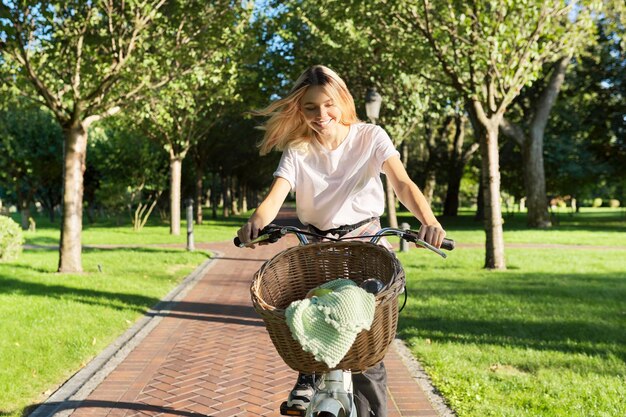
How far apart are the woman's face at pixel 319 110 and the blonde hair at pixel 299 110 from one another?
0.02 m

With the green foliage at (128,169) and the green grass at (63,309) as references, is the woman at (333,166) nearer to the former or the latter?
the green grass at (63,309)

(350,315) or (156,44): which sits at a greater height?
(156,44)

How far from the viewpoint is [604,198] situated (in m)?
76.5

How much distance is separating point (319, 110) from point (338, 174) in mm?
318

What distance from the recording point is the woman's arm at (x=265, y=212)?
2.70m

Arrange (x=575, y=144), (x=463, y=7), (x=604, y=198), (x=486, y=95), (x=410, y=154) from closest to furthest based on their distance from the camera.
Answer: (x=463, y=7) → (x=486, y=95) → (x=575, y=144) → (x=410, y=154) → (x=604, y=198)

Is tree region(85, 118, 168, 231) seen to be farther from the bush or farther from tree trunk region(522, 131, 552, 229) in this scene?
tree trunk region(522, 131, 552, 229)

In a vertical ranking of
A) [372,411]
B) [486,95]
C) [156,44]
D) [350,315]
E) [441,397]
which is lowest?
[441,397]

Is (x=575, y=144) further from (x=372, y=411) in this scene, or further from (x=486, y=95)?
(x=372, y=411)


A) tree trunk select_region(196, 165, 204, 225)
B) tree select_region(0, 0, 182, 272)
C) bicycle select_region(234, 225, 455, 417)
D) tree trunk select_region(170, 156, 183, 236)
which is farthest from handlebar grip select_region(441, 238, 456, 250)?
tree trunk select_region(196, 165, 204, 225)

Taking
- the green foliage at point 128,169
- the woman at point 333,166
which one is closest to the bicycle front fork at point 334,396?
the woman at point 333,166

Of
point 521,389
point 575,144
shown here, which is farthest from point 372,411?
point 575,144

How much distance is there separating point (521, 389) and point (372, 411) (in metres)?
2.40

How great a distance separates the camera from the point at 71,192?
1146cm
